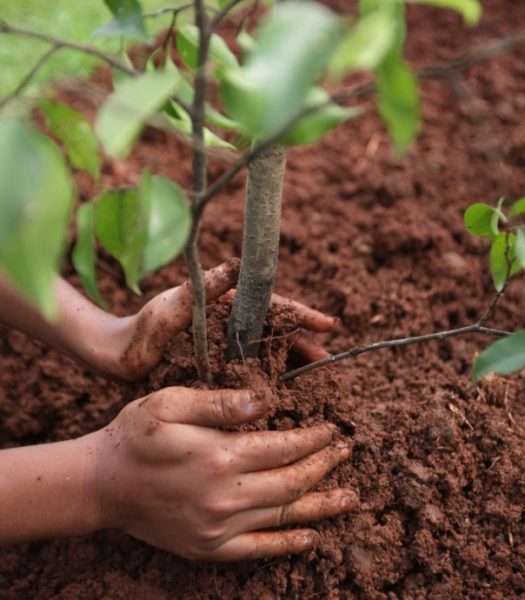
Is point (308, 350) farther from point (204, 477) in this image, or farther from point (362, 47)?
point (362, 47)

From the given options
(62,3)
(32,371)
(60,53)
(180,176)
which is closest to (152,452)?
(32,371)

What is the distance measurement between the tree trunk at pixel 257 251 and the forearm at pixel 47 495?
280 mm

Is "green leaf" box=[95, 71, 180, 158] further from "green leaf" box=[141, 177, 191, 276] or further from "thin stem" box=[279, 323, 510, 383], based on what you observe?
"thin stem" box=[279, 323, 510, 383]

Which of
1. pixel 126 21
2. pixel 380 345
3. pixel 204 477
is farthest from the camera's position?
pixel 380 345

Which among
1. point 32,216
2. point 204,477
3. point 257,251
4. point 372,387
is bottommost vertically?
point 372,387

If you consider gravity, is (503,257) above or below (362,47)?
below

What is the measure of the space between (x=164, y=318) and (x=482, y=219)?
0.50m

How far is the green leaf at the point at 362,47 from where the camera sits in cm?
55

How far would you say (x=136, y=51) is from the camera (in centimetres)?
269

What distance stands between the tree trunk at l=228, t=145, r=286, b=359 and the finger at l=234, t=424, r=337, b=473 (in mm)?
154

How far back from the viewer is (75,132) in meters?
0.89

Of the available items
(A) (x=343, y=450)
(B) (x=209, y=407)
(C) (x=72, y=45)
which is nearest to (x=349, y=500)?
(A) (x=343, y=450)

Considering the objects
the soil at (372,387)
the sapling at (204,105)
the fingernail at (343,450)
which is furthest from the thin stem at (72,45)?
the fingernail at (343,450)

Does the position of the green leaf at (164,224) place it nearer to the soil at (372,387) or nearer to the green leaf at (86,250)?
the green leaf at (86,250)
